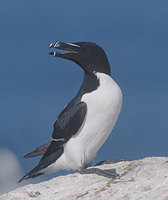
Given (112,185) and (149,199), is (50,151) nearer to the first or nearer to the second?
(112,185)

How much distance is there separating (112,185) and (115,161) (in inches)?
47.8

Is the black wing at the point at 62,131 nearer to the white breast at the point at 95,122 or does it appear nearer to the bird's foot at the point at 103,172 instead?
the white breast at the point at 95,122

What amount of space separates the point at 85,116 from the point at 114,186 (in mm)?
1202

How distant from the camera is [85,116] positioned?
261 inches

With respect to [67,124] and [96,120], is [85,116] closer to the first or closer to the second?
[96,120]

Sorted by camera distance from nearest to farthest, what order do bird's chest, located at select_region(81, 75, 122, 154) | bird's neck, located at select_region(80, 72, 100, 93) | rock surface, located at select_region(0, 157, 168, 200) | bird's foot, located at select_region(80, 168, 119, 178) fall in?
rock surface, located at select_region(0, 157, 168, 200), bird's foot, located at select_region(80, 168, 119, 178), bird's chest, located at select_region(81, 75, 122, 154), bird's neck, located at select_region(80, 72, 100, 93)

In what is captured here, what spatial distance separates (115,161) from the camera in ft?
23.3

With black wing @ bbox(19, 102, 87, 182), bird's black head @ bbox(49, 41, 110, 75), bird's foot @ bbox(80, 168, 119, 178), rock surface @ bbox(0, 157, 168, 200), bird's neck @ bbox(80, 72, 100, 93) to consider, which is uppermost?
bird's black head @ bbox(49, 41, 110, 75)

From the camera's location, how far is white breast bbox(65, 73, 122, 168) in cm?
656

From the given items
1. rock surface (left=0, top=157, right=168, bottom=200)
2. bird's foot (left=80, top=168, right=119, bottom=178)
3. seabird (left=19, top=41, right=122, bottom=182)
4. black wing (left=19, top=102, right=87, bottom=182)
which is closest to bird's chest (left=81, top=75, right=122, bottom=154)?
seabird (left=19, top=41, right=122, bottom=182)

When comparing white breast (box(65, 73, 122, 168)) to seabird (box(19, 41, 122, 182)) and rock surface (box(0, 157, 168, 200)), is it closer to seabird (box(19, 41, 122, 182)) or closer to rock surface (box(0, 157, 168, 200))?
seabird (box(19, 41, 122, 182))

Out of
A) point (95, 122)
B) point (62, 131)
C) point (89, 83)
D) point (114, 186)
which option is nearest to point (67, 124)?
point (62, 131)

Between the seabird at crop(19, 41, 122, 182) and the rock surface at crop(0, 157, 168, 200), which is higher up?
Answer: the seabird at crop(19, 41, 122, 182)

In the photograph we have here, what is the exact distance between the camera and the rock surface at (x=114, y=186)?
5477 millimetres
